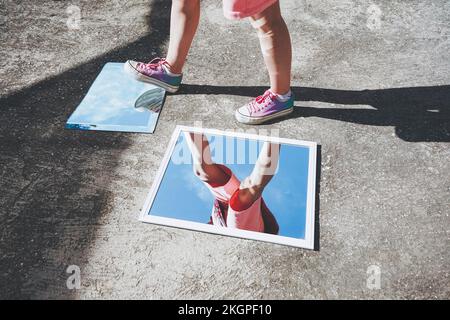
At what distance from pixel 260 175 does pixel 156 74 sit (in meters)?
0.89

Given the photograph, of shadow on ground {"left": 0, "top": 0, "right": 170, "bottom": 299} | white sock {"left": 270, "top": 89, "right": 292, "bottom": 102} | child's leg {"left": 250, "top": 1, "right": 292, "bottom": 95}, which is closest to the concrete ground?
shadow on ground {"left": 0, "top": 0, "right": 170, "bottom": 299}

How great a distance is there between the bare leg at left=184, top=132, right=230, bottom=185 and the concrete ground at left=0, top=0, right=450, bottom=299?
14cm

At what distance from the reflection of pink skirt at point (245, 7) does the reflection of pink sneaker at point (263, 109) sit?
1.81 ft

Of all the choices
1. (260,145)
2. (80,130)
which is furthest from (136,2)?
(260,145)

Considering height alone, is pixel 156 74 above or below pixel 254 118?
above

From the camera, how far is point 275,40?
2.04 metres

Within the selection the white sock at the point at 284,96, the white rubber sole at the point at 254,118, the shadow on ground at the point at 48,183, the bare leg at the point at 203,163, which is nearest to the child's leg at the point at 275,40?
the white sock at the point at 284,96

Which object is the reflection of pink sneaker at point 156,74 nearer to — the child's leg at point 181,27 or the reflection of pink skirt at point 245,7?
the child's leg at point 181,27

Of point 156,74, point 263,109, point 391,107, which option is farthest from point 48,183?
point 391,107

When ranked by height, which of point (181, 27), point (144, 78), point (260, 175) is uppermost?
point (181, 27)

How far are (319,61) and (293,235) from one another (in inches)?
56.1

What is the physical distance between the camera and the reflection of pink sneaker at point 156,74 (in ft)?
7.91

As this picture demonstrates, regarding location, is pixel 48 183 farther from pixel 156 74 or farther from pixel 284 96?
pixel 284 96

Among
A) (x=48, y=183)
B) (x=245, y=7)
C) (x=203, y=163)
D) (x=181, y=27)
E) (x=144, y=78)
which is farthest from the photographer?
(x=144, y=78)
